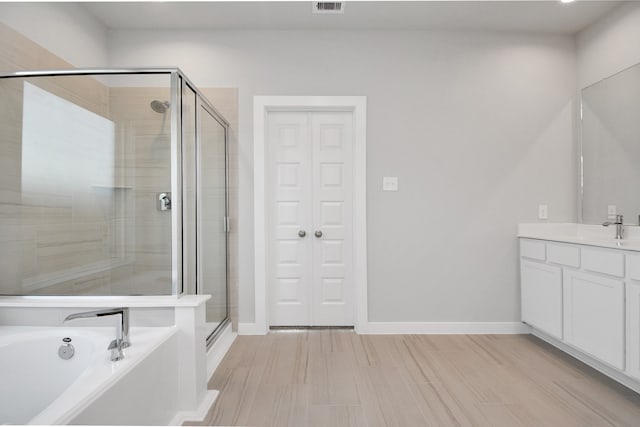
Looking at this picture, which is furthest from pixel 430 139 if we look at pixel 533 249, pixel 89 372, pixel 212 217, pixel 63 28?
pixel 63 28

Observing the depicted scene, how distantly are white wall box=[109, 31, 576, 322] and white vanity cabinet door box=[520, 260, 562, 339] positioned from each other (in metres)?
0.14

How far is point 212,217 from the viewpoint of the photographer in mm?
2605

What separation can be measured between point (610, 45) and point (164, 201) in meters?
3.66

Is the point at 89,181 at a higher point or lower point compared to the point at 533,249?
higher

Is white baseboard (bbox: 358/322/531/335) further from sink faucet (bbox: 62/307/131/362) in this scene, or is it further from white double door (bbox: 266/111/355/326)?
sink faucet (bbox: 62/307/131/362)

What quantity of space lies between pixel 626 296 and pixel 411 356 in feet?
4.55

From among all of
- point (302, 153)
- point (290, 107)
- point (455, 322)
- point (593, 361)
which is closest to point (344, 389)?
point (455, 322)

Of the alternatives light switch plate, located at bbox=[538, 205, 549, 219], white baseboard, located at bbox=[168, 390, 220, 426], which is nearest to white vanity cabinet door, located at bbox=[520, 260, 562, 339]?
light switch plate, located at bbox=[538, 205, 549, 219]

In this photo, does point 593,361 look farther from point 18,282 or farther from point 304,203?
point 18,282

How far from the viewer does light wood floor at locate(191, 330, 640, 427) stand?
1.77 m

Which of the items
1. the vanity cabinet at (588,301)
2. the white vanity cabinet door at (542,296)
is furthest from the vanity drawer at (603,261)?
the white vanity cabinet door at (542,296)

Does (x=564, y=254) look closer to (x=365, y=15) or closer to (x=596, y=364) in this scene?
(x=596, y=364)

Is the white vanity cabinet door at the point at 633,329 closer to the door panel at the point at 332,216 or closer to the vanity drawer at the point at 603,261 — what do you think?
the vanity drawer at the point at 603,261

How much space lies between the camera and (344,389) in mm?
2051
